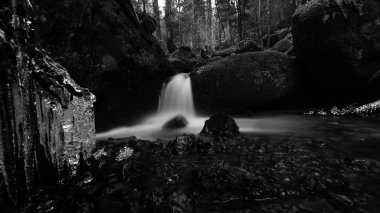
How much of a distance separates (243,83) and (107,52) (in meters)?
6.51

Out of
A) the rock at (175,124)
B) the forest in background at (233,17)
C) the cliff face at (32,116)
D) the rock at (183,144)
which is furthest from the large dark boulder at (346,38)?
the forest in background at (233,17)

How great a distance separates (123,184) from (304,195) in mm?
2861

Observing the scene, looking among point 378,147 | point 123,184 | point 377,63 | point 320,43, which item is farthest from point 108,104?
point 377,63

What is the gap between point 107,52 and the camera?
9.02 meters

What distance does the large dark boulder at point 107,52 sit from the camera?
768cm

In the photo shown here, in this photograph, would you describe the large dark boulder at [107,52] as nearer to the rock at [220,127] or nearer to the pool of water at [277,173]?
the rock at [220,127]

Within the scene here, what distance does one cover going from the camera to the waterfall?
12.6m

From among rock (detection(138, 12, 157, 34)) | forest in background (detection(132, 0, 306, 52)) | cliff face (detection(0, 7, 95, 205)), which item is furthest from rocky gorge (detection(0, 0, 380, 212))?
forest in background (detection(132, 0, 306, 52))

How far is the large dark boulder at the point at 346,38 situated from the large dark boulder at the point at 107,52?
6909 millimetres

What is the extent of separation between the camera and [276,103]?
13039 millimetres

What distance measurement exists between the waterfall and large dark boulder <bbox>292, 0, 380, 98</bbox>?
614cm

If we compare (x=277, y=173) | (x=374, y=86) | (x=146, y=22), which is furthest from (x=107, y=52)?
(x=374, y=86)

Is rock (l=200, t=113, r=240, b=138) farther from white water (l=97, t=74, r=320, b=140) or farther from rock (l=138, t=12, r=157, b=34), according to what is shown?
rock (l=138, t=12, r=157, b=34)

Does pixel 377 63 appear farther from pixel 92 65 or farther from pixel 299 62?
pixel 92 65
